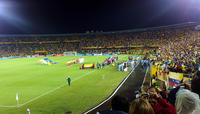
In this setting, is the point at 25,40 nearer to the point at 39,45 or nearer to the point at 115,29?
the point at 39,45

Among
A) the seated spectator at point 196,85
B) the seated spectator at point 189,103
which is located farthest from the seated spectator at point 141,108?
the seated spectator at point 196,85

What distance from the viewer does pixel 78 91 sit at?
14.8m

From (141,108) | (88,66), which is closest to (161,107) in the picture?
(141,108)

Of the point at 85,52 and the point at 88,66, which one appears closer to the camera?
the point at 88,66

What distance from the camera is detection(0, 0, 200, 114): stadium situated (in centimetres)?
1319

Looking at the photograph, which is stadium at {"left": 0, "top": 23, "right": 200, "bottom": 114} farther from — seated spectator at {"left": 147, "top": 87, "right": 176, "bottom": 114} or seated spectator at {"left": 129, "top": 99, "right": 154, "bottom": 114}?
seated spectator at {"left": 129, "top": 99, "right": 154, "bottom": 114}

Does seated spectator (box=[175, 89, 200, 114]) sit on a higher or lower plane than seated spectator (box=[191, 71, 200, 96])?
lower

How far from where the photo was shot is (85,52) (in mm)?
79250

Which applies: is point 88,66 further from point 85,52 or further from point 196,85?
point 85,52

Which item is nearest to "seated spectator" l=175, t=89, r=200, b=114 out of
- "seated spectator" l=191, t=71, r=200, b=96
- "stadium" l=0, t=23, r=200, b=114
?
"seated spectator" l=191, t=71, r=200, b=96

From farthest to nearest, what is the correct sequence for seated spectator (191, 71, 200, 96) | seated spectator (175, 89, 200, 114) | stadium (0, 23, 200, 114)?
stadium (0, 23, 200, 114), seated spectator (191, 71, 200, 96), seated spectator (175, 89, 200, 114)

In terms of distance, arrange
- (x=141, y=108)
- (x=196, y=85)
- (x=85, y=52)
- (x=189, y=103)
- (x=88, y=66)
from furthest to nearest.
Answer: (x=85, y=52) < (x=88, y=66) < (x=196, y=85) < (x=189, y=103) < (x=141, y=108)

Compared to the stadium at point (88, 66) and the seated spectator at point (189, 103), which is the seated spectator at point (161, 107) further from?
the stadium at point (88, 66)

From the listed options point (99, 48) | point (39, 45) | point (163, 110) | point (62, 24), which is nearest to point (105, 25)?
point (99, 48)
